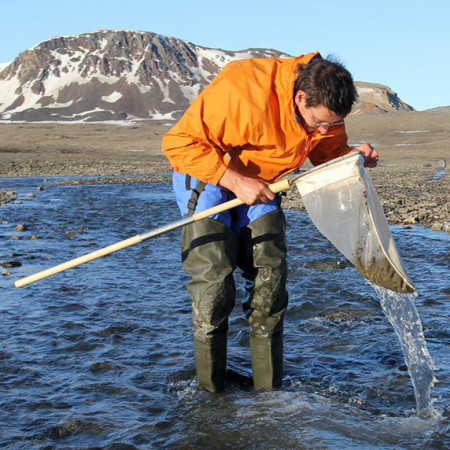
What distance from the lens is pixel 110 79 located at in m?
154

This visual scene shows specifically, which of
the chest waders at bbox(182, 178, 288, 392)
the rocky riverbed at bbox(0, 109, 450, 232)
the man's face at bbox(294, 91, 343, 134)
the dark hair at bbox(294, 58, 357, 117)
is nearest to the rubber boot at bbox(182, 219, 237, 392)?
the chest waders at bbox(182, 178, 288, 392)

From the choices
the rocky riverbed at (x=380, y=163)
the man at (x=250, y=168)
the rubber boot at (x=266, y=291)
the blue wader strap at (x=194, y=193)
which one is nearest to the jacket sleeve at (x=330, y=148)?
the man at (x=250, y=168)

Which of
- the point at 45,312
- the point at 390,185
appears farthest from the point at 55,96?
the point at 45,312

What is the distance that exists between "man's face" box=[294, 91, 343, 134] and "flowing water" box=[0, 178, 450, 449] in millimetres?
1390

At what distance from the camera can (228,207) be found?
414cm

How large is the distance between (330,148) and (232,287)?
1.25 metres

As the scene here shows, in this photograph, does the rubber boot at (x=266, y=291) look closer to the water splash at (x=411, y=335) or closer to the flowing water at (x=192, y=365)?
the flowing water at (x=192, y=365)

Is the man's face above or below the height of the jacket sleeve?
above

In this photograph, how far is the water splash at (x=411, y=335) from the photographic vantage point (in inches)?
181

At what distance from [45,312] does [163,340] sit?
1.52m

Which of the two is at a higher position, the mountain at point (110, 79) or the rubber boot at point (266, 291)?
the mountain at point (110, 79)

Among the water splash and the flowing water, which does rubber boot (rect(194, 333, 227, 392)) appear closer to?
the flowing water

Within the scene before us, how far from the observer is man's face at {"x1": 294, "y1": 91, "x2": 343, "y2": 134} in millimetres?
3883

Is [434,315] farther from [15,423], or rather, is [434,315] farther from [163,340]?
[15,423]
